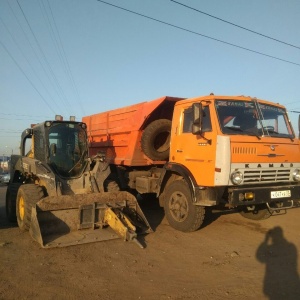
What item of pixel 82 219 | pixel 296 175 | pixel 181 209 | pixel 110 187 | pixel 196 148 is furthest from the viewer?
pixel 110 187

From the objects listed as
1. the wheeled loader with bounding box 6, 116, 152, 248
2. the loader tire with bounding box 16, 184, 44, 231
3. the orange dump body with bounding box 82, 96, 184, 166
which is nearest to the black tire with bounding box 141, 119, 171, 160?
the orange dump body with bounding box 82, 96, 184, 166

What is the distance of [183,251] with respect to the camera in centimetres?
560

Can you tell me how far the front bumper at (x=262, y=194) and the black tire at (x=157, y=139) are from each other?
2556mm

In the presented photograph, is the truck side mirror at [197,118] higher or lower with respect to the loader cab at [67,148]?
higher

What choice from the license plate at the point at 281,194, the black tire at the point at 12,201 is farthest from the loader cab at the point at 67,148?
the license plate at the point at 281,194

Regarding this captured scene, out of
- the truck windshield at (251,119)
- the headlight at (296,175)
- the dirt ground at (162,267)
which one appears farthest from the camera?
the headlight at (296,175)

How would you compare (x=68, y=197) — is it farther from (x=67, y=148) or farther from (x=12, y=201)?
(x=12, y=201)

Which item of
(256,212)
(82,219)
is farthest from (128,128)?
(256,212)

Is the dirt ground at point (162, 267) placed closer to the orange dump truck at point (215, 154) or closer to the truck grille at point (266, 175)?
the orange dump truck at point (215, 154)

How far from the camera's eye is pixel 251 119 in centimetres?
646

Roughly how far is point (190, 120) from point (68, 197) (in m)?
3.06

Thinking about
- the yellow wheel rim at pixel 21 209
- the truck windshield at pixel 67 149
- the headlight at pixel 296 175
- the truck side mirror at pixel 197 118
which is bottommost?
the yellow wheel rim at pixel 21 209

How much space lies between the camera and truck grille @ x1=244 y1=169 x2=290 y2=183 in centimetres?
595

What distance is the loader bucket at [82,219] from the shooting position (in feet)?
18.6
